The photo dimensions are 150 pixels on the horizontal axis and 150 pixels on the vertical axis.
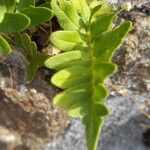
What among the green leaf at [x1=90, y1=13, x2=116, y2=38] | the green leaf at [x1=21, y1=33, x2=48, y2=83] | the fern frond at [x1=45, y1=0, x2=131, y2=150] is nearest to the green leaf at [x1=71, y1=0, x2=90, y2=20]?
the fern frond at [x1=45, y1=0, x2=131, y2=150]

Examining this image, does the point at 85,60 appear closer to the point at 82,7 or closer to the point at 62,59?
the point at 62,59

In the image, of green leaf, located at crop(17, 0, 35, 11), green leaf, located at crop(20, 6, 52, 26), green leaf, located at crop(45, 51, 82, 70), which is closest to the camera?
green leaf, located at crop(45, 51, 82, 70)

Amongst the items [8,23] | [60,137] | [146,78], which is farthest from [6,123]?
[146,78]

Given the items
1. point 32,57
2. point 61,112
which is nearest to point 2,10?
point 32,57

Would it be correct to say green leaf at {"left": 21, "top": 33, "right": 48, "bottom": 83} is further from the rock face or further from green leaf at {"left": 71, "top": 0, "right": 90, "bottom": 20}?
green leaf at {"left": 71, "top": 0, "right": 90, "bottom": 20}

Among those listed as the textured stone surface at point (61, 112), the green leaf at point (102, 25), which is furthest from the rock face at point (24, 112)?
the green leaf at point (102, 25)

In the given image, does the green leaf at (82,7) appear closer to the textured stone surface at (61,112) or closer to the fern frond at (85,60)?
the fern frond at (85,60)
